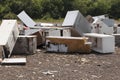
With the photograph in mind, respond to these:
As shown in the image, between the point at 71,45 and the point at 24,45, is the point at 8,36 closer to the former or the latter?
the point at 24,45

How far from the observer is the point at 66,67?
25.6 feet

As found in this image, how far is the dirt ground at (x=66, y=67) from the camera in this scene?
683 centimetres

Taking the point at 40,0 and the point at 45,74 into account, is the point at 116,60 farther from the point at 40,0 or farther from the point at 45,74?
the point at 40,0

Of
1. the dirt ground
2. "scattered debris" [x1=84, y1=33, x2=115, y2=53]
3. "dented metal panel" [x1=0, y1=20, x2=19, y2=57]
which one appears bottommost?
the dirt ground

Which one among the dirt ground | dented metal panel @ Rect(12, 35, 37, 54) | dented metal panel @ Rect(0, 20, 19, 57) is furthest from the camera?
dented metal panel @ Rect(12, 35, 37, 54)

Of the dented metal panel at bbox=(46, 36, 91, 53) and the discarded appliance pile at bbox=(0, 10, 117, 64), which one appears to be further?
the dented metal panel at bbox=(46, 36, 91, 53)

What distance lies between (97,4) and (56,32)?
27.2m

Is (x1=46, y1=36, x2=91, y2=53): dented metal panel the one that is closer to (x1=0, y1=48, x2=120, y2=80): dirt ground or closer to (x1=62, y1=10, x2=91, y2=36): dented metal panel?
(x1=0, y1=48, x2=120, y2=80): dirt ground

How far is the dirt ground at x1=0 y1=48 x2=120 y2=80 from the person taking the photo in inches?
269

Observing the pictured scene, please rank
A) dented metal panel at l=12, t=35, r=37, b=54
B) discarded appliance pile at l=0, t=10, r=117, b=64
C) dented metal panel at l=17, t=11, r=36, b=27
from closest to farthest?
discarded appliance pile at l=0, t=10, r=117, b=64, dented metal panel at l=12, t=35, r=37, b=54, dented metal panel at l=17, t=11, r=36, b=27

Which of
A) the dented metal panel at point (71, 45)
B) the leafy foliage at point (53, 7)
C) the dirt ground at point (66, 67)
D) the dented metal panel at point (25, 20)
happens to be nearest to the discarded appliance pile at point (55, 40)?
the dented metal panel at point (71, 45)

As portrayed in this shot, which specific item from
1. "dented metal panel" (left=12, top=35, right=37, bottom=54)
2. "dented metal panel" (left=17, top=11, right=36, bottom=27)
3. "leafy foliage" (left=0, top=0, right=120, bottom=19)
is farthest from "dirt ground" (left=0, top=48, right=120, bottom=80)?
"leafy foliage" (left=0, top=0, right=120, bottom=19)

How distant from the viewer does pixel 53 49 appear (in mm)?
9953

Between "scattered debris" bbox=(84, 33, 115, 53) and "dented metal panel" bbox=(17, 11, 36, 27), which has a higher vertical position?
"dented metal panel" bbox=(17, 11, 36, 27)
